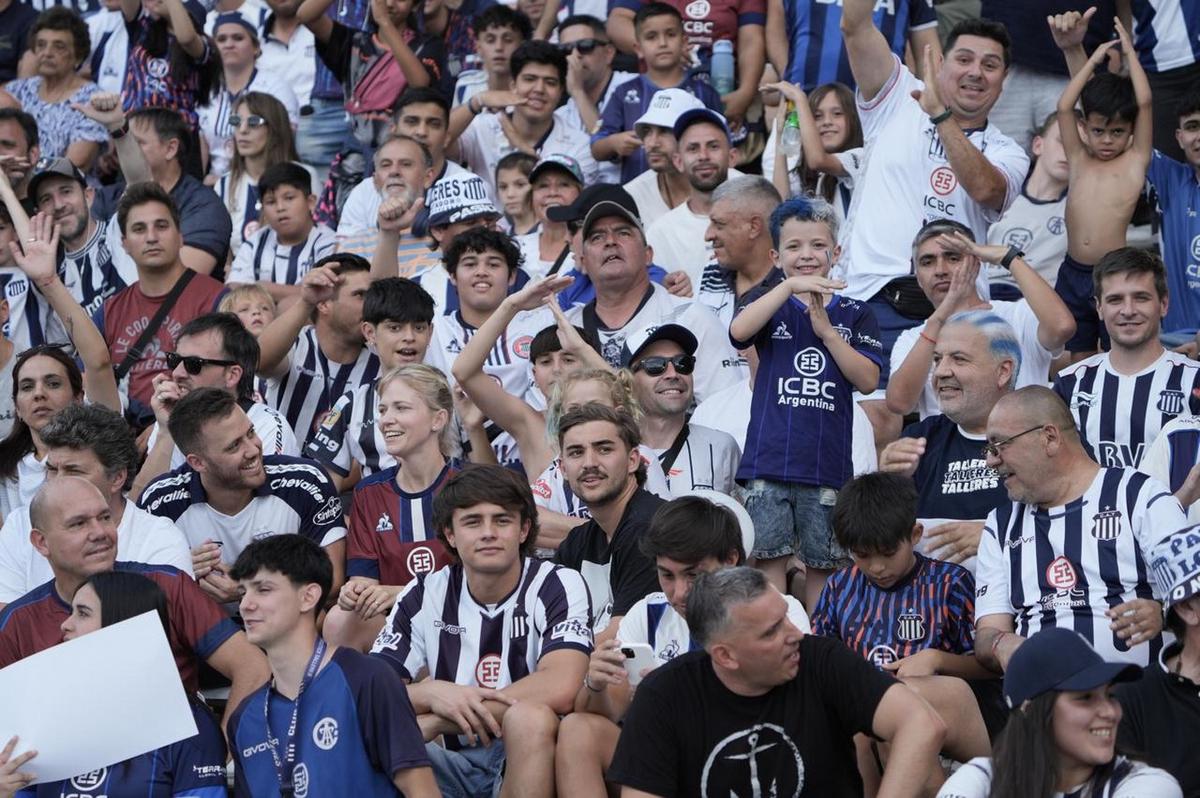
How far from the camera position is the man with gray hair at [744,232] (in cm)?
833

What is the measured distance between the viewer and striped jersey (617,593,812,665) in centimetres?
593

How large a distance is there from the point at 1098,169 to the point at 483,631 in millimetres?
3852

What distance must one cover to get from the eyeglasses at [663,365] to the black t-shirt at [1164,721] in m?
2.53

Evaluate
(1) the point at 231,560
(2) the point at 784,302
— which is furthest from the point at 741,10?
(1) the point at 231,560

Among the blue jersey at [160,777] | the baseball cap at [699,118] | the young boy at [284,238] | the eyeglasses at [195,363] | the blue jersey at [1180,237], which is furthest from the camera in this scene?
the young boy at [284,238]

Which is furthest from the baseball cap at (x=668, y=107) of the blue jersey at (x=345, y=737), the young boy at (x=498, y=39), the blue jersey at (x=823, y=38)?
the blue jersey at (x=345, y=737)

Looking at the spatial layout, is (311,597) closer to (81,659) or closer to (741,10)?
(81,659)

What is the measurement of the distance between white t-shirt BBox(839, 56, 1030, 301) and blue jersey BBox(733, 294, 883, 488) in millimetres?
1085

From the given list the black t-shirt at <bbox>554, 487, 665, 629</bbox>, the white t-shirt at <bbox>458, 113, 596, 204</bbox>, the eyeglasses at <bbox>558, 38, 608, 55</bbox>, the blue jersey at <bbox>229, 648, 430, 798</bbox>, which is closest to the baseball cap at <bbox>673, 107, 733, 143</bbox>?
the white t-shirt at <bbox>458, 113, 596, 204</bbox>

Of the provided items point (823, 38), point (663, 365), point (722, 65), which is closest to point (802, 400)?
point (663, 365)

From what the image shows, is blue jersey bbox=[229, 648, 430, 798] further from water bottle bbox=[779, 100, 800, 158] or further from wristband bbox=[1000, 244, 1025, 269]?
water bottle bbox=[779, 100, 800, 158]

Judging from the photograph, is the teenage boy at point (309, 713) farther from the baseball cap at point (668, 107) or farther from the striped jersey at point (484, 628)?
the baseball cap at point (668, 107)

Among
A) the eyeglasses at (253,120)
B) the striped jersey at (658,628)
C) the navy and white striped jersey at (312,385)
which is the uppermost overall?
the eyeglasses at (253,120)

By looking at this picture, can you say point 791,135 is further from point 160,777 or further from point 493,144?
point 160,777
